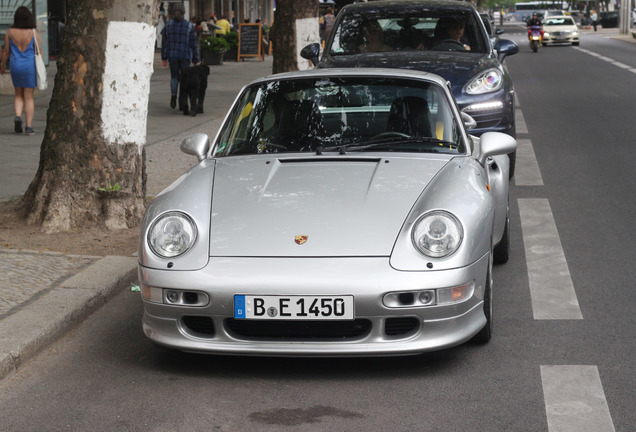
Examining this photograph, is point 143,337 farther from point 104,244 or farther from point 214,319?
point 104,244

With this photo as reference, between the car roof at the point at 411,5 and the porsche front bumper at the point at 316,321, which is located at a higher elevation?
the car roof at the point at 411,5

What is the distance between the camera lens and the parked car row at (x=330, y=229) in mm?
4770

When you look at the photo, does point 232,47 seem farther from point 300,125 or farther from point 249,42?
point 300,125

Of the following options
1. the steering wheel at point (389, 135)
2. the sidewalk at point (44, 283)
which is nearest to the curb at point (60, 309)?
the sidewalk at point (44, 283)

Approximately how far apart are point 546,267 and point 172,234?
2.99 m

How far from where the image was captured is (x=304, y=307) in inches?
186

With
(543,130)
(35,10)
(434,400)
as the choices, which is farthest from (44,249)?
(35,10)

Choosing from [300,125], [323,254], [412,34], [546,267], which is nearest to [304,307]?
[323,254]

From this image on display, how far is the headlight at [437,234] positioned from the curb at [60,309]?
1972mm

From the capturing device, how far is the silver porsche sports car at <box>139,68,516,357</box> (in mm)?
4754

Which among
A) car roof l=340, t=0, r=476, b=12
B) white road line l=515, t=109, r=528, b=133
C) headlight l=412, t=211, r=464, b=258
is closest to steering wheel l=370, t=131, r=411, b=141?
headlight l=412, t=211, r=464, b=258

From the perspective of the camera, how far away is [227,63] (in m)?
36.5

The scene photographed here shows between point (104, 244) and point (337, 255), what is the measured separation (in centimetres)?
342

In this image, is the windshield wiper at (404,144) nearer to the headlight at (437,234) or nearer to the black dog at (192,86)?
the headlight at (437,234)
